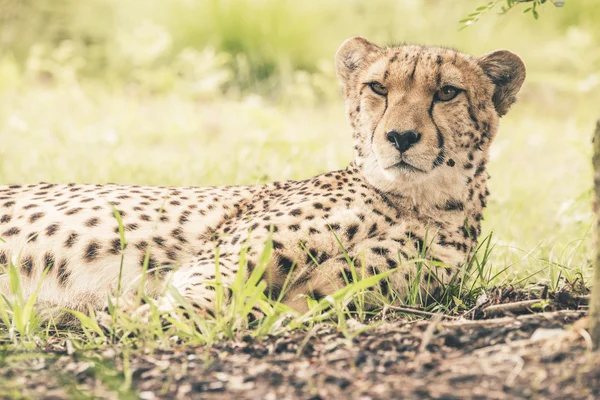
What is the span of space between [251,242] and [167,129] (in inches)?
151

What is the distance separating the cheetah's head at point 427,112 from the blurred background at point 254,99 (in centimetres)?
42

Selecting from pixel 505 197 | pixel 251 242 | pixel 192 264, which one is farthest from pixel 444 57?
pixel 505 197

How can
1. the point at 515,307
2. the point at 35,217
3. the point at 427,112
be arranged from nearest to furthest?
the point at 515,307 < the point at 427,112 < the point at 35,217

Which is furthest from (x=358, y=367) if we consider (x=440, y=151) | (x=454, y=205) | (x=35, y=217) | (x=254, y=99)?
(x=254, y=99)

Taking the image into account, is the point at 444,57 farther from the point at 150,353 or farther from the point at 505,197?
the point at 505,197

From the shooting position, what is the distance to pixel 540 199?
515cm

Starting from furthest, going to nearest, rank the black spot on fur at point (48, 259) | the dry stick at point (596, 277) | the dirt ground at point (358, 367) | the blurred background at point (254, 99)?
the blurred background at point (254, 99) < the black spot on fur at point (48, 259) < the dry stick at point (596, 277) < the dirt ground at point (358, 367)

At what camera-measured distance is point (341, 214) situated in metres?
3.01

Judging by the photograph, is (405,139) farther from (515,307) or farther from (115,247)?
(115,247)

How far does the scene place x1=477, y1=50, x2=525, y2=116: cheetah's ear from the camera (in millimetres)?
3275

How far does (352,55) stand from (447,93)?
1.88ft

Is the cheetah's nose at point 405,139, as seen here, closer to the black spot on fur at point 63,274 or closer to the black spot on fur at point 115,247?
the black spot on fur at point 115,247

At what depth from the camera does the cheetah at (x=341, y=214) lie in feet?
9.48

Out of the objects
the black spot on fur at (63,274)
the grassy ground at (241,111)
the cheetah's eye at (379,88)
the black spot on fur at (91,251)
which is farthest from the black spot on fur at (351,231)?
the black spot on fur at (63,274)
